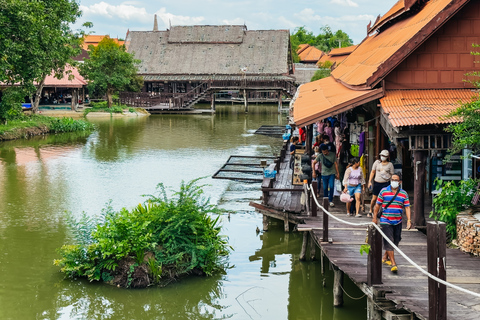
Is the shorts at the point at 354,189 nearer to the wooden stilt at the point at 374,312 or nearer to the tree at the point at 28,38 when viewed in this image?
the wooden stilt at the point at 374,312

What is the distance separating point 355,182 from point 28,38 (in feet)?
67.0

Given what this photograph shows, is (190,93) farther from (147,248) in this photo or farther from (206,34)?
(147,248)

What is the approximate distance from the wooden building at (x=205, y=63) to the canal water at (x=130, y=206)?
24155mm

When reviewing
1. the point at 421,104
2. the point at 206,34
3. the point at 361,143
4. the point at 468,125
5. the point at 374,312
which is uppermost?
the point at 206,34

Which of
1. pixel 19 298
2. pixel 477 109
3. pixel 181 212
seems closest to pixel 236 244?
pixel 181 212

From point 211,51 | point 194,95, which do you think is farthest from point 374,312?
point 211,51

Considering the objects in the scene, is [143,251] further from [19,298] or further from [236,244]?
[236,244]

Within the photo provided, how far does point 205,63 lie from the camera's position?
62.3 metres

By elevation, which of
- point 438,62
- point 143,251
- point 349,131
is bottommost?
point 143,251

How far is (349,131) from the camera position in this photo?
1811 centimetres

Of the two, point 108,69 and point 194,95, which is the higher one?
point 108,69

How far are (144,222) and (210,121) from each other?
36.9m

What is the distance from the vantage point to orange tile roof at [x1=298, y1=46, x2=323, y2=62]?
101m

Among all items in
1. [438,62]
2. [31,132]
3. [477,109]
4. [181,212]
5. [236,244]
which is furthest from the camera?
[31,132]
